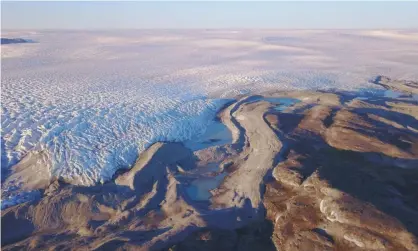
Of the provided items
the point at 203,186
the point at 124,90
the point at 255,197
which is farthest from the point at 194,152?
the point at 124,90

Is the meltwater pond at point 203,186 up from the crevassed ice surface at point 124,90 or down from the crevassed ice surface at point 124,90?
down

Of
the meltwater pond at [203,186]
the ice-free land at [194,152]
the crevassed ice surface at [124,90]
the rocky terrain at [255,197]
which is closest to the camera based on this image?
the rocky terrain at [255,197]

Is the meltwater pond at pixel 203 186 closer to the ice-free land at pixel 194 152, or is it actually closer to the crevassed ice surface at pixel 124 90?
the ice-free land at pixel 194 152

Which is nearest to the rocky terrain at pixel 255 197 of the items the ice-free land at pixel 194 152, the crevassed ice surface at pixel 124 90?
the ice-free land at pixel 194 152

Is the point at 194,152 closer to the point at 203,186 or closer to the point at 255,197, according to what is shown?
the point at 203,186

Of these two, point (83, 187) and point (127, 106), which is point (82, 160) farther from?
point (127, 106)

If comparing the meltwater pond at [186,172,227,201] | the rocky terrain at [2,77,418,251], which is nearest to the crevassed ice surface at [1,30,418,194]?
the rocky terrain at [2,77,418,251]

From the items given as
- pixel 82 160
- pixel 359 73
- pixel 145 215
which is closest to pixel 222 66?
pixel 359 73
